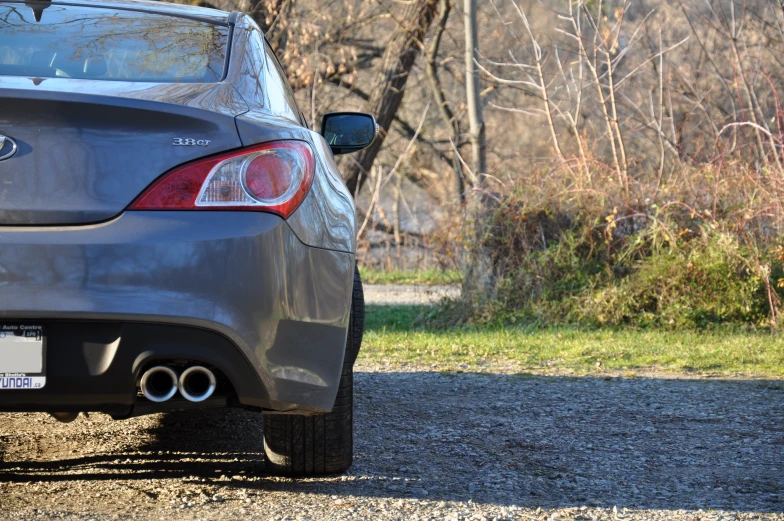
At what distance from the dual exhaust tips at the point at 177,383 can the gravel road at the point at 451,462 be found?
55 cm

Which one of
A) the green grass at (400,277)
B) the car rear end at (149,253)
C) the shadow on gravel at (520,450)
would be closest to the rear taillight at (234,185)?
the car rear end at (149,253)

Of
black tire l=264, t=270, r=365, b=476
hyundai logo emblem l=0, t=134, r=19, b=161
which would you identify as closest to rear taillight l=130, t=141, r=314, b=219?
hyundai logo emblem l=0, t=134, r=19, b=161

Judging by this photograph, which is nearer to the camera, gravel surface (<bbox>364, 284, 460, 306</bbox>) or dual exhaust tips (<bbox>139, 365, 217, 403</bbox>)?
dual exhaust tips (<bbox>139, 365, 217, 403</bbox>)

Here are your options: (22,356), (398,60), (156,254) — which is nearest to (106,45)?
(156,254)

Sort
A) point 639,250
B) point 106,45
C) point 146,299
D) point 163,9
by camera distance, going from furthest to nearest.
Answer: point 639,250 < point 163,9 < point 106,45 < point 146,299

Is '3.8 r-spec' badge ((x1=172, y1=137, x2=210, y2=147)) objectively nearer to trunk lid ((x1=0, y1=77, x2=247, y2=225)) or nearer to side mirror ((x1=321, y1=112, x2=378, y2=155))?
trunk lid ((x1=0, y1=77, x2=247, y2=225))

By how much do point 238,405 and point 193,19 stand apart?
155cm

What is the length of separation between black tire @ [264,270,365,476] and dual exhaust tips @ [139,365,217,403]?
62cm

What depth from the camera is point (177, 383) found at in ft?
8.19

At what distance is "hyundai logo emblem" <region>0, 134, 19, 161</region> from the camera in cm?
242

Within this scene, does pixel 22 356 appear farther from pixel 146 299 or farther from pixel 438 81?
pixel 438 81

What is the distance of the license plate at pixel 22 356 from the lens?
94.8 inches

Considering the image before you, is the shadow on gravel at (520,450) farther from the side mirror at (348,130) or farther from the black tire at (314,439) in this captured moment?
the side mirror at (348,130)

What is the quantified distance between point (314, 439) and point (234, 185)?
108 centimetres
